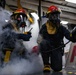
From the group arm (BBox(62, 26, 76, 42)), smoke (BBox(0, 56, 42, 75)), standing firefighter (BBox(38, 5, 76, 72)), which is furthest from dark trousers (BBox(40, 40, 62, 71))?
arm (BBox(62, 26, 76, 42))

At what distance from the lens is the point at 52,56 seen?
3.99 m

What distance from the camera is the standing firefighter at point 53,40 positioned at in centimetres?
391

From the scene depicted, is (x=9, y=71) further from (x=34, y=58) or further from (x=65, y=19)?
(x=65, y=19)

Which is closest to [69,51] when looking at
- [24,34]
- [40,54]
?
[40,54]

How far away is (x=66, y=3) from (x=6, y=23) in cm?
317

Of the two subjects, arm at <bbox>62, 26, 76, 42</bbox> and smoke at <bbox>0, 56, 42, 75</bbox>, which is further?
Answer: arm at <bbox>62, 26, 76, 42</bbox>

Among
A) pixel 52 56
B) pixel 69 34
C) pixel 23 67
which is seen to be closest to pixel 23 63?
pixel 23 67

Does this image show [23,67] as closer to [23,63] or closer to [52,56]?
[23,63]

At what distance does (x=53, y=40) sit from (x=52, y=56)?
23 cm

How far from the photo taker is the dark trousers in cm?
390

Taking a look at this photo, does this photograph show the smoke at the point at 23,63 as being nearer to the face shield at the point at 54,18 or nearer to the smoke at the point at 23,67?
the smoke at the point at 23,67

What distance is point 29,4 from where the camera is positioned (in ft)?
20.4

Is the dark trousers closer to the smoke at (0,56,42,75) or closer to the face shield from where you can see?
the smoke at (0,56,42,75)

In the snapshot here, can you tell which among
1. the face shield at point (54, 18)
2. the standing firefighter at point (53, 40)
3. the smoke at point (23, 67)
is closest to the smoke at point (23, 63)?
the smoke at point (23, 67)
